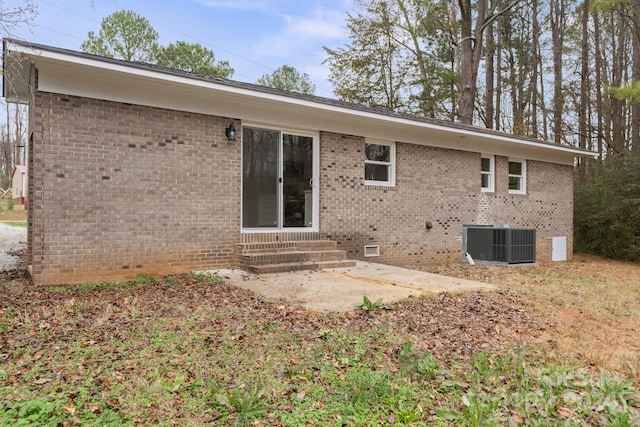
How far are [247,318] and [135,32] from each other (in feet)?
86.4

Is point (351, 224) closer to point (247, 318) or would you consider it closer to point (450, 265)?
point (450, 265)

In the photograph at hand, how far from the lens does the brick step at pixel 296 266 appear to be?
6824 millimetres

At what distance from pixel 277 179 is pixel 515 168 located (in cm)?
775

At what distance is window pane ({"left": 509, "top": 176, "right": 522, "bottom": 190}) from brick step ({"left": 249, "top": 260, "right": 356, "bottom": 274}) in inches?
265

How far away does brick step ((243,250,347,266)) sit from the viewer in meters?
7.03

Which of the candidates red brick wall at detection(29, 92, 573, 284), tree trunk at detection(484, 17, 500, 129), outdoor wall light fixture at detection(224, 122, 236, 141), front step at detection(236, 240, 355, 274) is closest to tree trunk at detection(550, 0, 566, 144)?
tree trunk at detection(484, 17, 500, 129)

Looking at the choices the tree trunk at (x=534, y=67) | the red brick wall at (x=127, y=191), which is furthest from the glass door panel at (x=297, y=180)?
the tree trunk at (x=534, y=67)

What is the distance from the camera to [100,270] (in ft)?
20.5

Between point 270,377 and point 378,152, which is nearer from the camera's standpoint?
point 270,377

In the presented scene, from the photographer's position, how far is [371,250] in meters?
9.21

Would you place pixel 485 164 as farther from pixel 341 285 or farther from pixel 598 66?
pixel 598 66

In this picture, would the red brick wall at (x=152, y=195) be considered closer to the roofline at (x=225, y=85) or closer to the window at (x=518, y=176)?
the roofline at (x=225, y=85)

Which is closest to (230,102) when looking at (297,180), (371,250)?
(297,180)

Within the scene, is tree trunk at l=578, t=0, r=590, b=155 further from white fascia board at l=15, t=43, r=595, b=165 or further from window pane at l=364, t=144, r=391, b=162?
window pane at l=364, t=144, r=391, b=162
